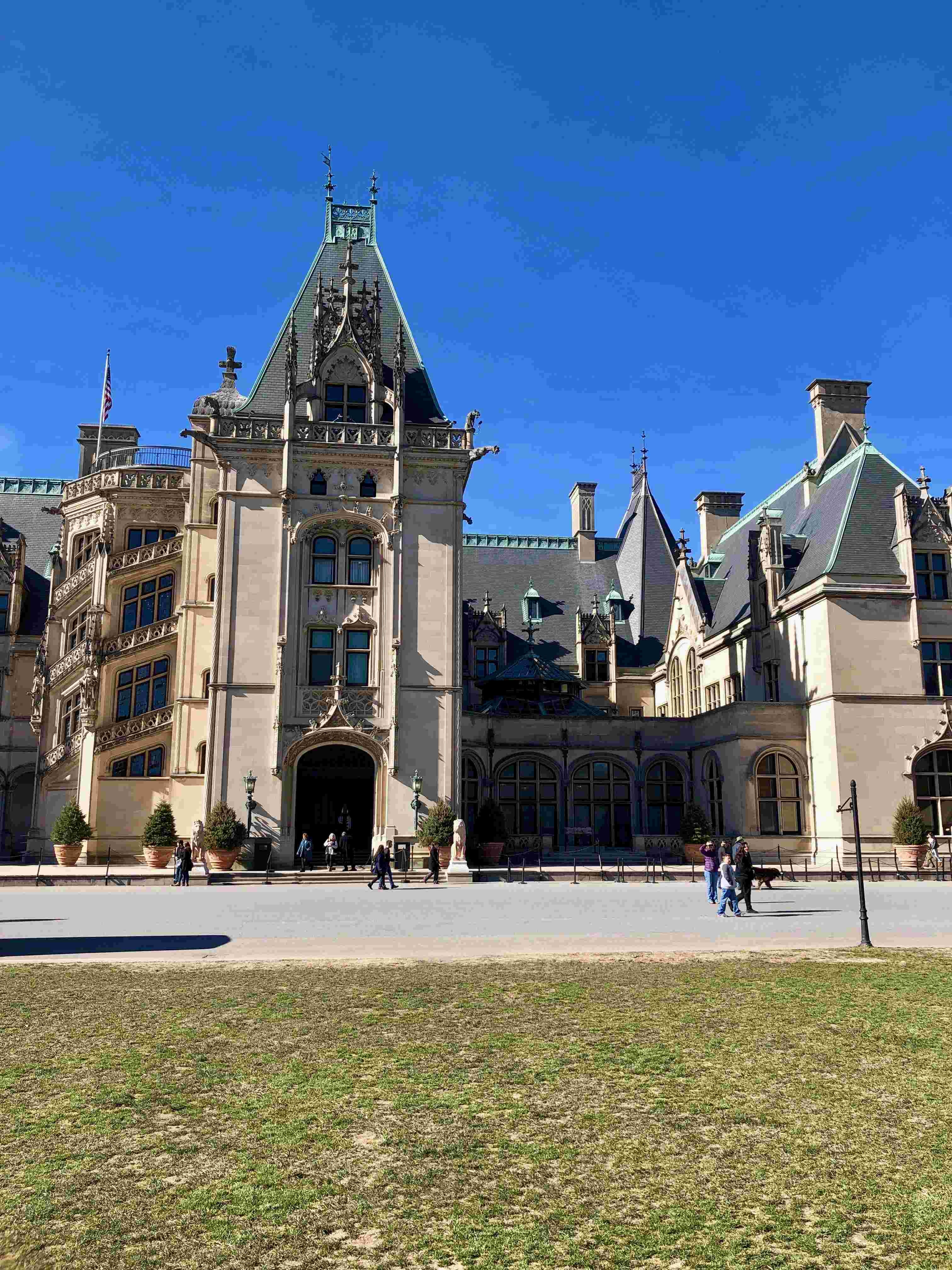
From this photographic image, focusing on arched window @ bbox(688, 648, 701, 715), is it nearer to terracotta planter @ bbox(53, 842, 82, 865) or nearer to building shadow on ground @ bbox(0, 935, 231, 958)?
terracotta planter @ bbox(53, 842, 82, 865)

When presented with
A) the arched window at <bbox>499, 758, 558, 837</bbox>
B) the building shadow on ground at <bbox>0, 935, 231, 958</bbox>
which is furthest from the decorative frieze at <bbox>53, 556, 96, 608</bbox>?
the building shadow on ground at <bbox>0, 935, 231, 958</bbox>

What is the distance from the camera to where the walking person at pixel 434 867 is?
3566 centimetres

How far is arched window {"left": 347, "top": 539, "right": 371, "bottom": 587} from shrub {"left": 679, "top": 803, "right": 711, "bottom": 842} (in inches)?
657

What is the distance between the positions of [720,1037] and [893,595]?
3660cm

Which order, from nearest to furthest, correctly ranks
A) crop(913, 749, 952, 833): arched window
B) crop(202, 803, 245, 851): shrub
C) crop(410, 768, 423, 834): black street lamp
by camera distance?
crop(202, 803, 245, 851): shrub → crop(410, 768, 423, 834): black street lamp → crop(913, 749, 952, 833): arched window

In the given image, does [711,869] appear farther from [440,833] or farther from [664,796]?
[664,796]

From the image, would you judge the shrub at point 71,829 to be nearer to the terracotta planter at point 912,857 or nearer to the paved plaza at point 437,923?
the paved plaza at point 437,923

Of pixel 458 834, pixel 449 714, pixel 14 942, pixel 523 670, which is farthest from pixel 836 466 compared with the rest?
pixel 14 942

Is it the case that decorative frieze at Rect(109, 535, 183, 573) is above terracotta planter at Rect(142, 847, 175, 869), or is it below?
above

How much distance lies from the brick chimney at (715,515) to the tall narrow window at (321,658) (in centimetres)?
2965

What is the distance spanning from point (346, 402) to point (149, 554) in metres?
11.0

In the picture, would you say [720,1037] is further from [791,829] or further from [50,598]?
[50,598]

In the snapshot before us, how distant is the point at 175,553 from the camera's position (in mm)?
45750

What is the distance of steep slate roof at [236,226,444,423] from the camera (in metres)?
45.6
